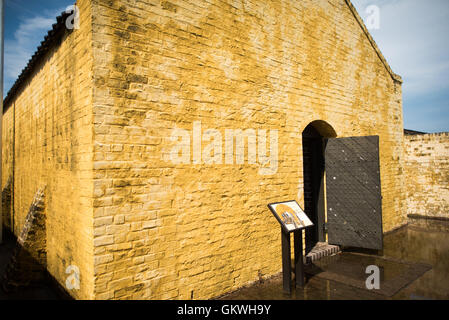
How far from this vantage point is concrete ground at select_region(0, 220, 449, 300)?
4.56 metres

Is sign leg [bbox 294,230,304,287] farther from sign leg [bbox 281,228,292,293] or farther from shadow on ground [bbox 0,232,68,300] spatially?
shadow on ground [bbox 0,232,68,300]

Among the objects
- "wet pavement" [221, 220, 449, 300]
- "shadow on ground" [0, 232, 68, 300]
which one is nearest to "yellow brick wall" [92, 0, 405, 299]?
"wet pavement" [221, 220, 449, 300]

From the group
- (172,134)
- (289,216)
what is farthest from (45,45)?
(289,216)

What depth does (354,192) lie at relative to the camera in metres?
6.81

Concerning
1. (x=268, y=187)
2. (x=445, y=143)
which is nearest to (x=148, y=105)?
(x=268, y=187)

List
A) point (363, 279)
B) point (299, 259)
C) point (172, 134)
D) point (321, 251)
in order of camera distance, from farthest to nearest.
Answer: point (321, 251) → point (363, 279) → point (299, 259) → point (172, 134)

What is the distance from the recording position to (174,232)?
4082 millimetres

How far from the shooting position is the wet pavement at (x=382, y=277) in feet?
14.9

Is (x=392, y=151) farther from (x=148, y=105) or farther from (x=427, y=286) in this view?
(x=148, y=105)

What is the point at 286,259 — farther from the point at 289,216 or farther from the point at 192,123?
the point at 192,123

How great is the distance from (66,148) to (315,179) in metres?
5.91

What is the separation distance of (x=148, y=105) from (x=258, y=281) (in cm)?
363

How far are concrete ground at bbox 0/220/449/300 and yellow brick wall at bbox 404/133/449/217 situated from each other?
4.63 m

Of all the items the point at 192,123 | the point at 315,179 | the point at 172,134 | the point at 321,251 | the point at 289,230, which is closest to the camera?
the point at 172,134
